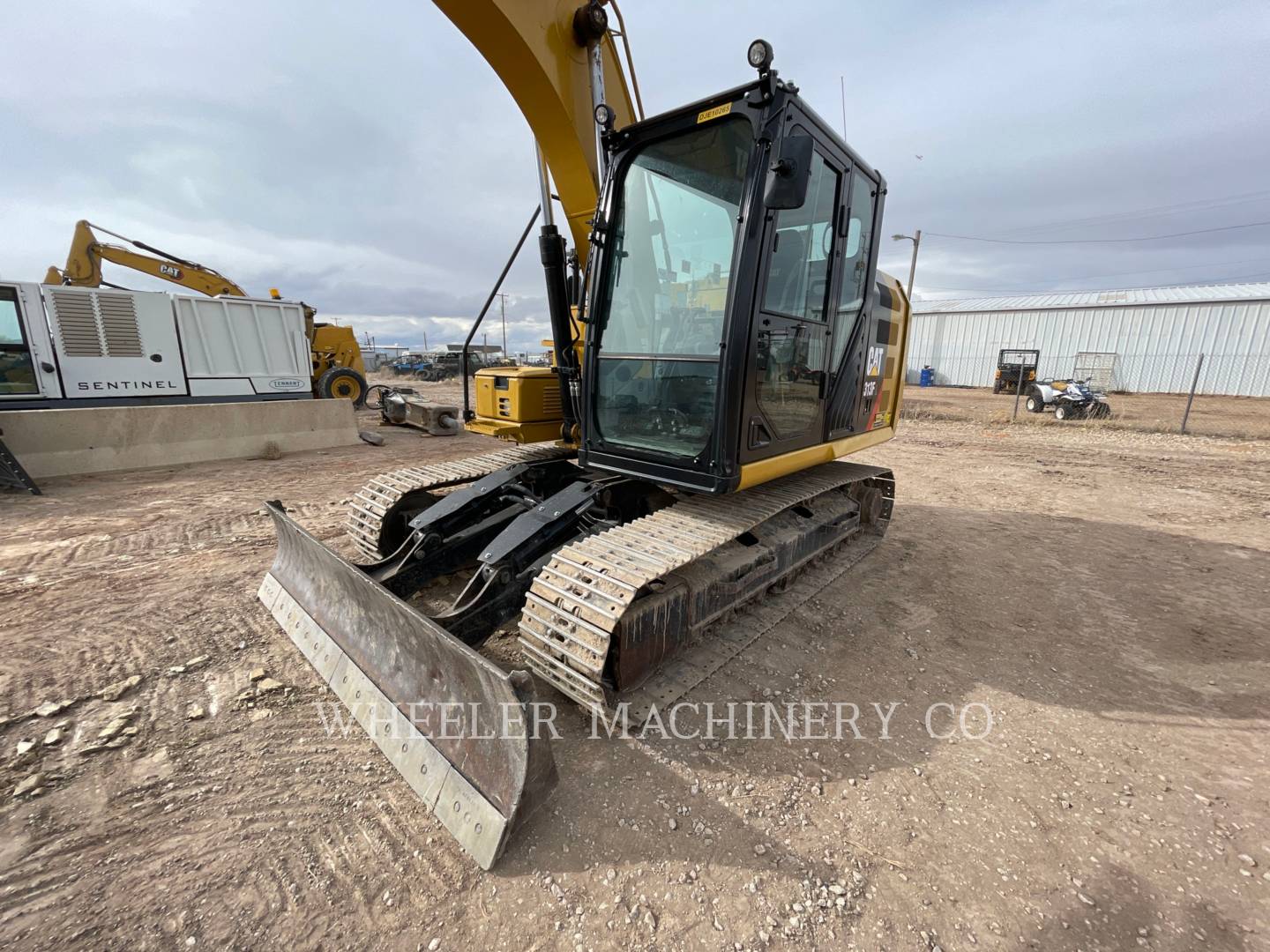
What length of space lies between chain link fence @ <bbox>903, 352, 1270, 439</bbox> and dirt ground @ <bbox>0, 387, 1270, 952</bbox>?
13.8 meters

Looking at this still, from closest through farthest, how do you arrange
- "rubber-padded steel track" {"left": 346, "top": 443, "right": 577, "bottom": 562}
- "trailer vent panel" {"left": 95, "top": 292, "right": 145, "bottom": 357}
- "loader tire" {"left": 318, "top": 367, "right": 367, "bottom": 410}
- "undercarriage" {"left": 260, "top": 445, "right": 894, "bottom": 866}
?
"undercarriage" {"left": 260, "top": 445, "right": 894, "bottom": 866}
"rubber-padded steel track" {"left": 346, "top": 443, "right": 577, "bottom": 562}
"trailer vent panel" {"left": 95, "top": 292, "right": 145, "bottom": 357}
"loader tire" {"left": 318, "top": 367, "right": 367, "bottom": 410}

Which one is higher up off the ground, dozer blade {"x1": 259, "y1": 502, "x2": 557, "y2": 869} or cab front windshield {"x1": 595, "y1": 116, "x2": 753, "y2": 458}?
cab front windshield {"x1": 595, "y1": 116, "x2": 753, "y2": 458}

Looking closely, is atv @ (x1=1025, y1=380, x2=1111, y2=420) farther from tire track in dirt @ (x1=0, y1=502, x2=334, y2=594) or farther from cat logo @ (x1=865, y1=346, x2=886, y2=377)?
tire track in dirt @ (x1=0, y1=502, x2=334, y2=594)

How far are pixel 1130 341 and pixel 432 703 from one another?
142 ft

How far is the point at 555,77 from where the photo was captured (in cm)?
326

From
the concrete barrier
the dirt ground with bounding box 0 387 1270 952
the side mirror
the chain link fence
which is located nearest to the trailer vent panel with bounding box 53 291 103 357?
the concrete barrier

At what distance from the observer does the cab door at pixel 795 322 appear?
2834mm

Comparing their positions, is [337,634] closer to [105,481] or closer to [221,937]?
[221,937]

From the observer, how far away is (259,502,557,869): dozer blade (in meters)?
1.85

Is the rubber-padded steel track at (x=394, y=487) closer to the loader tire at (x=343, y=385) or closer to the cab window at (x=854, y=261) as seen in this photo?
the cab window at (x=854, y=261)

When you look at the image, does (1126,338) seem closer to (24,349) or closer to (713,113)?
(713,113)

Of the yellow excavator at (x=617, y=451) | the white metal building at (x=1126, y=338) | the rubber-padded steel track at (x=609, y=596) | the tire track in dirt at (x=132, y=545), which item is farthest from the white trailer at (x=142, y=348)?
the white metal building at (x=1126, y=338)

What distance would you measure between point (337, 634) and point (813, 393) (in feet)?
10.0

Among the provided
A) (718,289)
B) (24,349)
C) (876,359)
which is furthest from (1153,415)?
(24,349)
